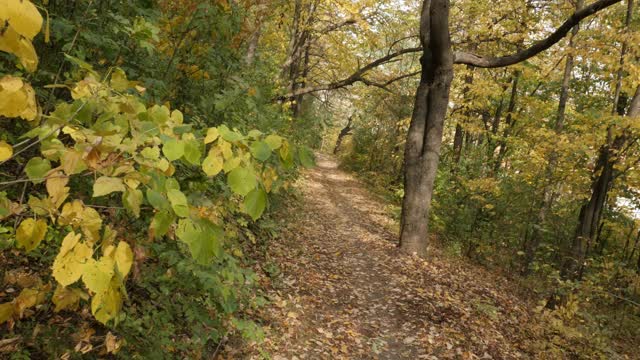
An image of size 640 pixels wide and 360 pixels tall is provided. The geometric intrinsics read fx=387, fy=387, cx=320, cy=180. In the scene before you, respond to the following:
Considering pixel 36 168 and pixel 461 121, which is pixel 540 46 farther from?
pixel 36 168

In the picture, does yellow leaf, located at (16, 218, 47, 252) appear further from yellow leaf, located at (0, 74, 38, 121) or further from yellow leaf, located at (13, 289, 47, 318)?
yellow leaf, located at (13, 289, 47, 318)

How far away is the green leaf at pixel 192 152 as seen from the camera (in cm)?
134

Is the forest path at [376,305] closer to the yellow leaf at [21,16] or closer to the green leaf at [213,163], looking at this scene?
the green leaf at [213,163]

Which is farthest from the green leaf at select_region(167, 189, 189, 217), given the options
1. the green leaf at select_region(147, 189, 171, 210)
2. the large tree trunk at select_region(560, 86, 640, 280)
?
the large tree trunk at select_region(560, 86, 640, 280)

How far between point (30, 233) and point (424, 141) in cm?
802

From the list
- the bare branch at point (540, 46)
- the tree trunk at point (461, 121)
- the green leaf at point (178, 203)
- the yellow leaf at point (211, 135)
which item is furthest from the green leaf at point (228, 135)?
the tree trunk at point (461, 121)

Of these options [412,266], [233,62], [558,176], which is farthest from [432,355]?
[558,176]

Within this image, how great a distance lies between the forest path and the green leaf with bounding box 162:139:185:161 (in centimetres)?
339

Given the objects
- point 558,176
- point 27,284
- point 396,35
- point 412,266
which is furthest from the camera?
point 396,35

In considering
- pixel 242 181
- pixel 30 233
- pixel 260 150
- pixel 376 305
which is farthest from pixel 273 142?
pixel 376 305

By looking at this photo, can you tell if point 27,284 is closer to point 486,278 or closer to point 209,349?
point 209,349

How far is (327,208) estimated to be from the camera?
12523 millimetres

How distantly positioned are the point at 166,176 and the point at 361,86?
2033 centimetres

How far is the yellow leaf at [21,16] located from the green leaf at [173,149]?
518mm
